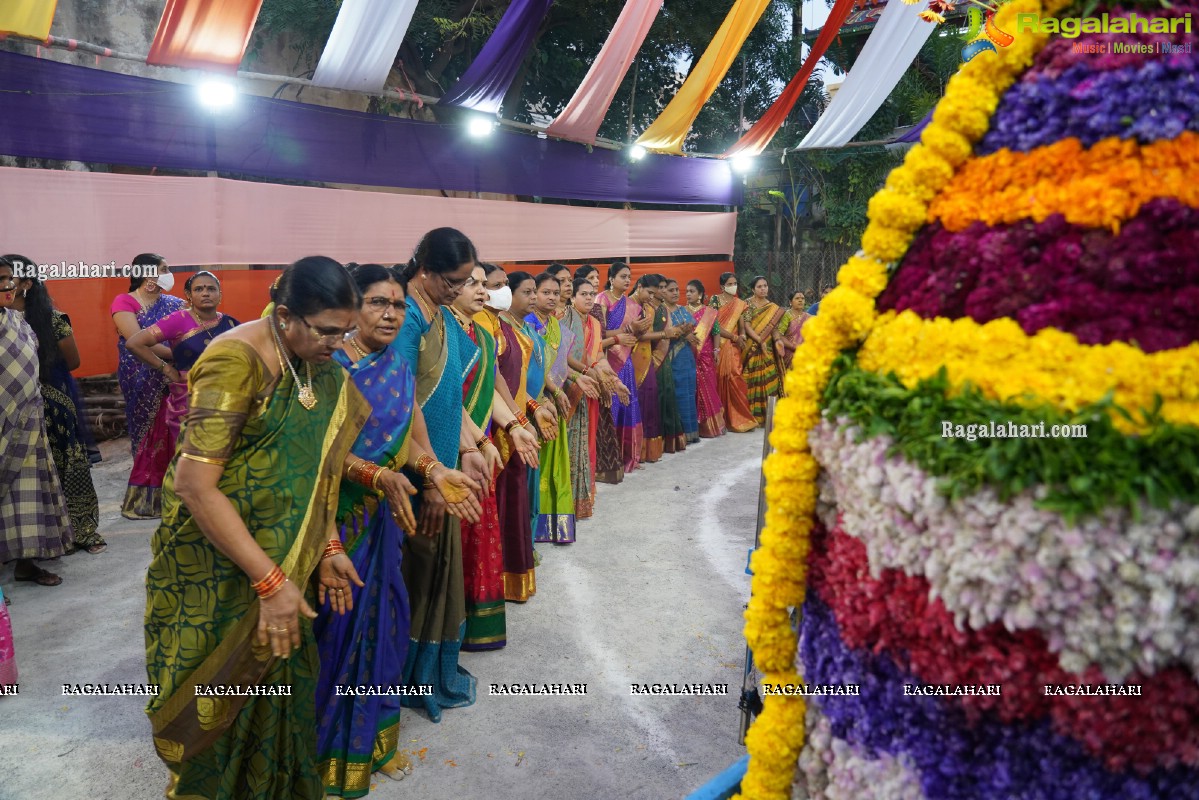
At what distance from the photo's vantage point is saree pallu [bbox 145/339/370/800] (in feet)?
7.95

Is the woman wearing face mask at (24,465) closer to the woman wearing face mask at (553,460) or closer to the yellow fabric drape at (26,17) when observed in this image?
the yellow fabric drape at (26,17)

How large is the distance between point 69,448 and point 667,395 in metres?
5.71

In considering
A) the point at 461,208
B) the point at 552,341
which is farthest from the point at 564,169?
the point at 552,341

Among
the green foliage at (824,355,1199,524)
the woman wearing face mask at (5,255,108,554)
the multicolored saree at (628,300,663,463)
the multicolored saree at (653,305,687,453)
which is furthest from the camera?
the multicolored saree at (653,305,687,453)

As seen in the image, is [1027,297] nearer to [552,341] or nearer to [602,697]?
[602,697]

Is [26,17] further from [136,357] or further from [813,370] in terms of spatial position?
[813,370]

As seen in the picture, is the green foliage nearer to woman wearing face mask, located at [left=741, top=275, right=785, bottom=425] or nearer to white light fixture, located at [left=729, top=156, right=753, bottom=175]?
woman wearing face mask, located at [left=741, top=275, right=785, bottom=425]

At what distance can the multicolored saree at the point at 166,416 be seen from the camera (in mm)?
5809

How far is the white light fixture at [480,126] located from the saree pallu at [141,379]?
4.61 metres

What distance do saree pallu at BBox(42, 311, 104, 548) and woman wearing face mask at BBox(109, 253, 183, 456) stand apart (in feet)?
2.22

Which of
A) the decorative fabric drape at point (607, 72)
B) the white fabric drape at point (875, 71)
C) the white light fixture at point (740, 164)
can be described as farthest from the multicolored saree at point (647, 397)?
the white light fixture at point (740, 164)

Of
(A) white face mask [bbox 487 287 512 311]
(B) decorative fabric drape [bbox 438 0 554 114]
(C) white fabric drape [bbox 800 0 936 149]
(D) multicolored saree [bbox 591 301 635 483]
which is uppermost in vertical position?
(C) white fabric drape [bbox 800 0 936 149]

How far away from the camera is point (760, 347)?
10836 millimetres

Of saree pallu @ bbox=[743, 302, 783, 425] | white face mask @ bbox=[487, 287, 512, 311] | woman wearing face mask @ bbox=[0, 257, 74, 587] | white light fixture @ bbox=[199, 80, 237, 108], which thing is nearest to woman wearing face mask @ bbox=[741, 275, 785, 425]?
saree pallu @ bbox=[743, 302, 783, 425]
